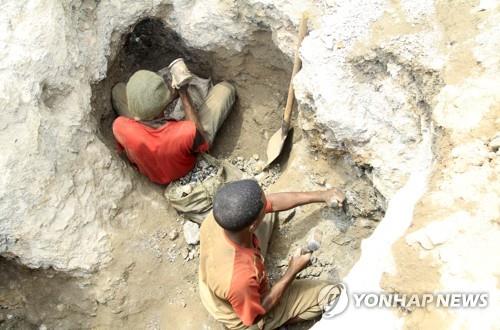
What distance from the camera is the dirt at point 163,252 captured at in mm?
3428

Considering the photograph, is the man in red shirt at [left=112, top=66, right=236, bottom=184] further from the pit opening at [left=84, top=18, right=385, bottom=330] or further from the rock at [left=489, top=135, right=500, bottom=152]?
the rock at [left=489, top=135, right=500, bottom=152]

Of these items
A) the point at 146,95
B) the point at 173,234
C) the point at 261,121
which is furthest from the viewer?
the point at 261,121

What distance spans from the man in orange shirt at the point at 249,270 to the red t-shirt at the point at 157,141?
28.7 inches

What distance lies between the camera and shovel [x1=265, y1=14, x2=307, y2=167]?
333 centimetres

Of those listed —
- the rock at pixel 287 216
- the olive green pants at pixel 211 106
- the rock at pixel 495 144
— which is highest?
the rock at pixel 495 144

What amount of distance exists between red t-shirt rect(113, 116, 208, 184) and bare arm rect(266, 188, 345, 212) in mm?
784

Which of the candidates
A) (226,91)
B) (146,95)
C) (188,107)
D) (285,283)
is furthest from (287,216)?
(146,95)

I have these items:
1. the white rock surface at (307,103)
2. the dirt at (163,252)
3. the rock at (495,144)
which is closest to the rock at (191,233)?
the dirt at (163,252)

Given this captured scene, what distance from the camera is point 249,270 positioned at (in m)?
2.82

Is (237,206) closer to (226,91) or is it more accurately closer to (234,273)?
(234,273)

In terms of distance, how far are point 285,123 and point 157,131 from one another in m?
0.88

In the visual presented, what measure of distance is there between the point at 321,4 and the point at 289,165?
1076 mm

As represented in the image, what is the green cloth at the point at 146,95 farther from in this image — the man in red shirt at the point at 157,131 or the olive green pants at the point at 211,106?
the olive green pants at the point at 211,106

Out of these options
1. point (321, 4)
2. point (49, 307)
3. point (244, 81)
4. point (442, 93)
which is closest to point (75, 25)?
point (244, 81)
